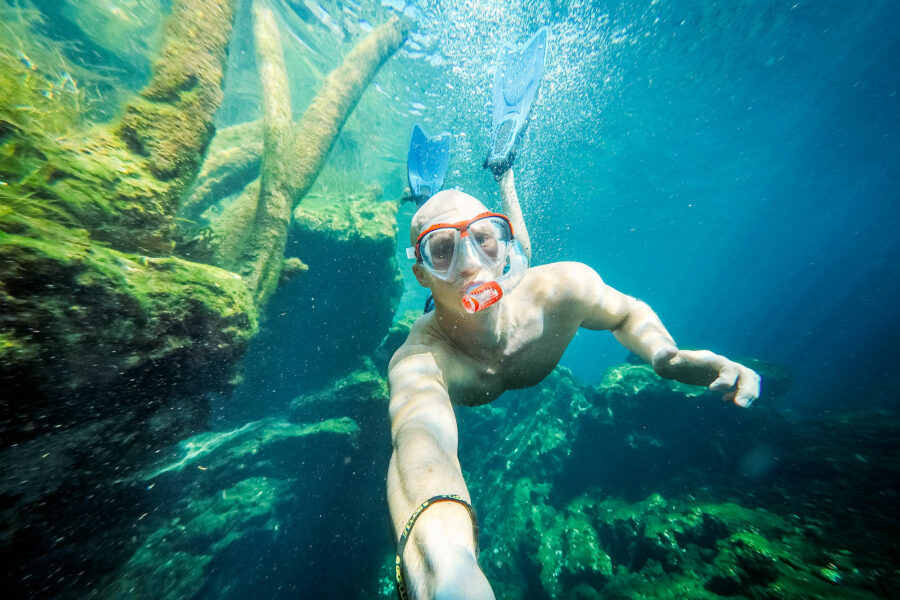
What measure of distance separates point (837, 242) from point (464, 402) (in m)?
89.5

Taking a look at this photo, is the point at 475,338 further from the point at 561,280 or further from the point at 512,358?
the point at 561,280

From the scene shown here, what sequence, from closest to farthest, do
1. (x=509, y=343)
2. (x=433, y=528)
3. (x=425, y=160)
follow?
(x=433, y=528), (x=509, y=343), (x=425, y=160)

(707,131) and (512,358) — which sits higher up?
(707,131)

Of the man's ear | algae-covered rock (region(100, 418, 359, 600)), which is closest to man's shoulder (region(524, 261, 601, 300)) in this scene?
the man's ear

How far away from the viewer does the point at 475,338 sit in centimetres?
257

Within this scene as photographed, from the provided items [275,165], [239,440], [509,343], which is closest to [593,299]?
[509,343]

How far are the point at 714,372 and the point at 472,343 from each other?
1.79 meters

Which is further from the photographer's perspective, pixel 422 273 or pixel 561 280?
pixel 561 280

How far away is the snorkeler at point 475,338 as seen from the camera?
5.38 ft

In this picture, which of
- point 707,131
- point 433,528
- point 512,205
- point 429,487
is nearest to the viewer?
point 433,528

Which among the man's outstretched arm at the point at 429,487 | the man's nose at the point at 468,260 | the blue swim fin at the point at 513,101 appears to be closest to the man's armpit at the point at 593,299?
the man's nose at the point at 468,260

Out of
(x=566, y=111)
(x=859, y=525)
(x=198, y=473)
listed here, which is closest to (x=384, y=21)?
(x=566, y=111)

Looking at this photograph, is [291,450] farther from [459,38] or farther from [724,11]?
[724,11]

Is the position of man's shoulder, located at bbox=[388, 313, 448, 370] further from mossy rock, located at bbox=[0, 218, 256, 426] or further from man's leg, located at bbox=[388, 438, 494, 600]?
mossy rock, located at bbox=[0, 218, 256, 426]
